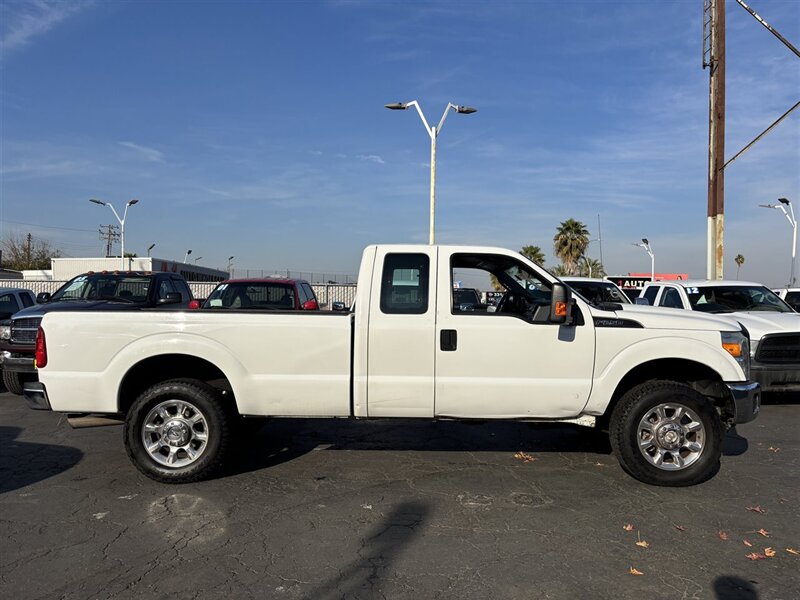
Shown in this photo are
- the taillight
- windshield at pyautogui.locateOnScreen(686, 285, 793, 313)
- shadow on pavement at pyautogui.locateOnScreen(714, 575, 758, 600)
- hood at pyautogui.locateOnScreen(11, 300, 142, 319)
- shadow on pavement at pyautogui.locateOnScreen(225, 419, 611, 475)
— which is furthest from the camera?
windshield at pyautogui.locateOnScreen(686, 285, 793, 313)

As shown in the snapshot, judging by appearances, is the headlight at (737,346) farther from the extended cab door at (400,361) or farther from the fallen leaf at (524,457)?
the extended cab door at (400,361)

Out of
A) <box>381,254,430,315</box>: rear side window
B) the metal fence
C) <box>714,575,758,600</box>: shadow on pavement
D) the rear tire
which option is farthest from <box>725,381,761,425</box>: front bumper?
the metal fence

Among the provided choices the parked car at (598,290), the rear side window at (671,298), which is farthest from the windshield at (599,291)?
the rear side window at (671,298)

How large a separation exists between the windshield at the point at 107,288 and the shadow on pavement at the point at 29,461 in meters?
3.86

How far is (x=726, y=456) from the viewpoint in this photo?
631 cm

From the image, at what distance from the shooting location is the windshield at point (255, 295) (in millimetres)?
10406

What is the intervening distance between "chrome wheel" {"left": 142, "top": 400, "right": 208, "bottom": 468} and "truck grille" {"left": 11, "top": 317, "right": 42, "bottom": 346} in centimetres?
473

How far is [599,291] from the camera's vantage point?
1313 centimetres

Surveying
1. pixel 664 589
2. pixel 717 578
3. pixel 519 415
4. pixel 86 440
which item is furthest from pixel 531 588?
pixel 86 440

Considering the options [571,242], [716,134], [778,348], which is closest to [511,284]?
[778,348]

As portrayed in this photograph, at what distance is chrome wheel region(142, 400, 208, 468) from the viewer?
5293 millimetres

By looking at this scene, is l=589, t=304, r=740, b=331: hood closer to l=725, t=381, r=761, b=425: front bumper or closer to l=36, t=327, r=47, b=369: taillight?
l=725, t=381, r=761, b=425: front bumper

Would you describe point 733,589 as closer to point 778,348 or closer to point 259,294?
point 778,348

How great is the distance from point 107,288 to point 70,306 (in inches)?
58.0
